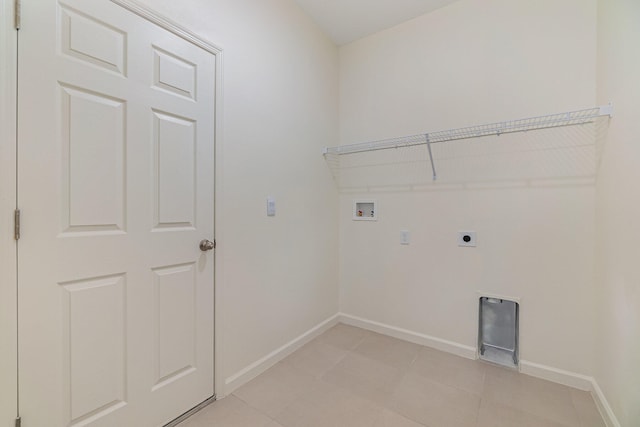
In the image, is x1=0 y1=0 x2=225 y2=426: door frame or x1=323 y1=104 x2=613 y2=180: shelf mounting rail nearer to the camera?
x1=0 y1=0 x2=225 y2=426: door frame

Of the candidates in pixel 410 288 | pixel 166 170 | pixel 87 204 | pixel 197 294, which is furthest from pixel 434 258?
pixel 87 204

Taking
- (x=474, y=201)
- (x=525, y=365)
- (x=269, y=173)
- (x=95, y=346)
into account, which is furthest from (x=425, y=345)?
(x=95, y=346)

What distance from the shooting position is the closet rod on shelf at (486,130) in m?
1.75

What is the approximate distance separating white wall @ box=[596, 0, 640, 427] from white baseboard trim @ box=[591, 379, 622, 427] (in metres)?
0.04

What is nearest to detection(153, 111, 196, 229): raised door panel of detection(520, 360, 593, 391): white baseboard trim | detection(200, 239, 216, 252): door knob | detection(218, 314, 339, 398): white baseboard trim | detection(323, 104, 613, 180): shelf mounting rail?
detection(200, 239, 216, 252): door knob

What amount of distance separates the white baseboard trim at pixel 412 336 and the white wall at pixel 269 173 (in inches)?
9.8

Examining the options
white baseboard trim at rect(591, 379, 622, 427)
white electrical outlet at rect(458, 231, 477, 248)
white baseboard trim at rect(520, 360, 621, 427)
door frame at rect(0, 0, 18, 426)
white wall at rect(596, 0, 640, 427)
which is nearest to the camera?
door frame at rect(0, 0, 18, 426)

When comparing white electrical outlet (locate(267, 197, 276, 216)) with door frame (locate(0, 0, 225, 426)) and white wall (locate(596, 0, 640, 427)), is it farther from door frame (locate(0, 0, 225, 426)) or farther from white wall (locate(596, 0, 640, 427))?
white wall (locate(596, 0, 640, 427))

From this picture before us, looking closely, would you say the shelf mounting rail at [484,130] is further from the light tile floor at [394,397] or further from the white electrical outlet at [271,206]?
the light tile floor at [394,397]

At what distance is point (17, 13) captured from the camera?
3.33 feet

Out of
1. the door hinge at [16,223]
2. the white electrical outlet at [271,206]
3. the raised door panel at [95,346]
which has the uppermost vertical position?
the white electrical outlet at [271,206]

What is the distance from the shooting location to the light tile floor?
1.52m

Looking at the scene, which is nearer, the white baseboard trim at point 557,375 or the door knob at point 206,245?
the door knob at point 206,245

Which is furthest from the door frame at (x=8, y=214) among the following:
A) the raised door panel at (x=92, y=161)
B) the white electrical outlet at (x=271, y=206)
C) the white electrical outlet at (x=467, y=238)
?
the white electrical outlet at (x=467, y=238)
